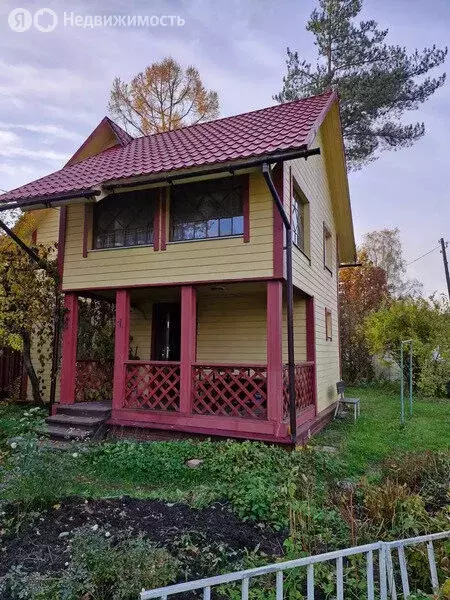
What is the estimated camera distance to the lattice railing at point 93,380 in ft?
27.9

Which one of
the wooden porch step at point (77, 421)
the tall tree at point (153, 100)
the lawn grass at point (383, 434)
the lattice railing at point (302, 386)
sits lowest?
the lawn grass at point (383, 434)

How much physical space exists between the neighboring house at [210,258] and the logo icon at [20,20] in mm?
2750

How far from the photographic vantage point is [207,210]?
7.42 m

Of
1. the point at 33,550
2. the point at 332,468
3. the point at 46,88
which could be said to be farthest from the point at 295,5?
the point at 33,550

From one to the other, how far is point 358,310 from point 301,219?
12.0 metres

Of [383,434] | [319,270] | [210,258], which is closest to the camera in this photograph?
[210,258]

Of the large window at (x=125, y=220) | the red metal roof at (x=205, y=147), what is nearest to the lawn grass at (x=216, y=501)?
the large window at (x=125, y=220)

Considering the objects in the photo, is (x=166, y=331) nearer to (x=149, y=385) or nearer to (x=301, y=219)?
(x=149, y=385)

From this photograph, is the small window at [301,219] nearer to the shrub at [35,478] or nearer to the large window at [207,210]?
the large window at [207,210]

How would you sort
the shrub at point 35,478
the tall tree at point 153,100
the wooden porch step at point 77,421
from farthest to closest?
1. the tall tree at point 153,100
2. the wooden porch step at point 77,421
3. the shrub at point 35,478

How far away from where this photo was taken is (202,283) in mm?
7074

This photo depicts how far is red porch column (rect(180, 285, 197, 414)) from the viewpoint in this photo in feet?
22.7

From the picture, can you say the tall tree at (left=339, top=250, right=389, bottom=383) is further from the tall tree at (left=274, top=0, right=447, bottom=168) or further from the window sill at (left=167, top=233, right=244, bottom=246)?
the window sill at (left=167, top=233, right=244, bottom=246)

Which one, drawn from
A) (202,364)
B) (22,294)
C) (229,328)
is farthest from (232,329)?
(22,294)
